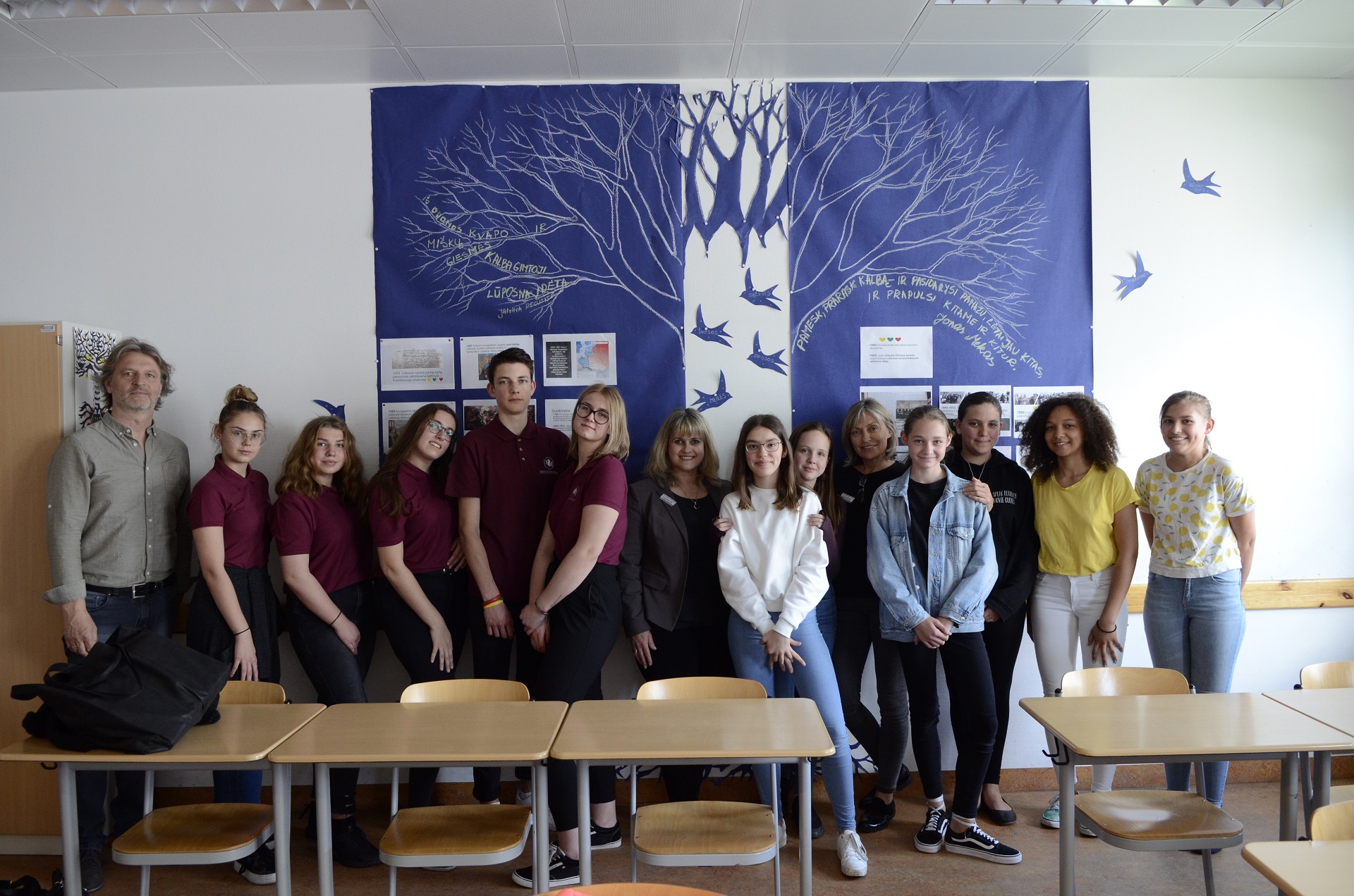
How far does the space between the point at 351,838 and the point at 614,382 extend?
206 cm

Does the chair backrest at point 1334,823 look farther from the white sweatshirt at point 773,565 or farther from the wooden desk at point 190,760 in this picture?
the wooden desk at point 190,760

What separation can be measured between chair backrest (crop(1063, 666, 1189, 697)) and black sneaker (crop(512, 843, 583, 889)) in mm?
1729

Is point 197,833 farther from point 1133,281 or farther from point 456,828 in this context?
point 1133,281

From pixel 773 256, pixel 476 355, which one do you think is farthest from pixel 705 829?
pixel 773 256

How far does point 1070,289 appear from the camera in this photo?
354 cm

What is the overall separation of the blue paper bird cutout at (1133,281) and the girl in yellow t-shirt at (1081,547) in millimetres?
779

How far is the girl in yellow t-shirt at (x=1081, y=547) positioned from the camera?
9.94 feet

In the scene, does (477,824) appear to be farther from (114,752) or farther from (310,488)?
(310,488)

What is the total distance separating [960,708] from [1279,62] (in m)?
3.11

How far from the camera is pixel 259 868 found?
9.39 ft

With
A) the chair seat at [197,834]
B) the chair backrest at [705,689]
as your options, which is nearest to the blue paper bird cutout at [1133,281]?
the chair backrest at [705,689]

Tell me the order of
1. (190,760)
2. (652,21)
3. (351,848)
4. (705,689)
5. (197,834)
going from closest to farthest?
(190,760)
(197,834)
(705,689)
(351,848)
(652,21)

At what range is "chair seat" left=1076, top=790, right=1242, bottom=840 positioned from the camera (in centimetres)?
211

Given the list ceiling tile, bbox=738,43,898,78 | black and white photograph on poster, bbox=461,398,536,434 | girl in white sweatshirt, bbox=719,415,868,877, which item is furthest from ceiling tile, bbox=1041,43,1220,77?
black and white photograph on poster, bbox=461,398,536,434
